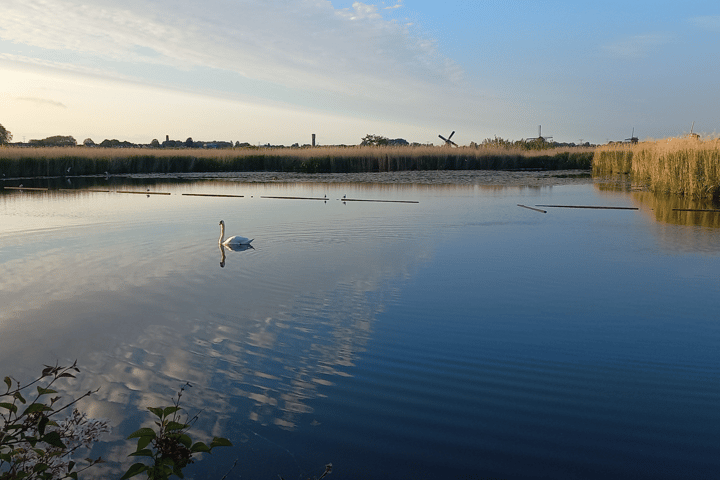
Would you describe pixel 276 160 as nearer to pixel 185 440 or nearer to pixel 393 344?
pixel 393 344

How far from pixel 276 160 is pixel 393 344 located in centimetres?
3109

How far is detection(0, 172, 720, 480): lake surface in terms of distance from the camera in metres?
→ 3.05

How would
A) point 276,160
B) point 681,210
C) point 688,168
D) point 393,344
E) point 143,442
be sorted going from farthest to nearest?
point 276,160 < point 688,168 < point 681,210 < point 393,344 < point 143,442

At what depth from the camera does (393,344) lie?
4.52 metres

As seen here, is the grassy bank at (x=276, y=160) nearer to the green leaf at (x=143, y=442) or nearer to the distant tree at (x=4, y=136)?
the green leaf at (x=143, y=442)

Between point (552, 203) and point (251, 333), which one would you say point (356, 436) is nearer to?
point (251, 333)

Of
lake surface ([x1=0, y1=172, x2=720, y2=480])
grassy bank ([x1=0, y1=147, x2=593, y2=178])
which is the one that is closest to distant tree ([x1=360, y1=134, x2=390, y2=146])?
grassy bank ([x1=0, y1=147, x2=593, y2=178])

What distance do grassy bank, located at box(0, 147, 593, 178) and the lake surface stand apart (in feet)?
73.8

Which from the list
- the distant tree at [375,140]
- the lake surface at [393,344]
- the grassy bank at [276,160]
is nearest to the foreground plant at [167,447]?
the lake surface at [393,344]

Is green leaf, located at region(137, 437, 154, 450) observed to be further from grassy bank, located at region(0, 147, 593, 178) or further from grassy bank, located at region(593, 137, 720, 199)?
grassy bank, located at region(0, 147, 593, 178)

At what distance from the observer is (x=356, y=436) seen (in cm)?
315

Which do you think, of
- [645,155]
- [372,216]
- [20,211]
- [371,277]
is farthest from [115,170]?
[371,277]

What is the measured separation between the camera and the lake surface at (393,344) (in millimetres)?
3047

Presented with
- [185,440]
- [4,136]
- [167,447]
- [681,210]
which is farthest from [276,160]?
[4,136]
